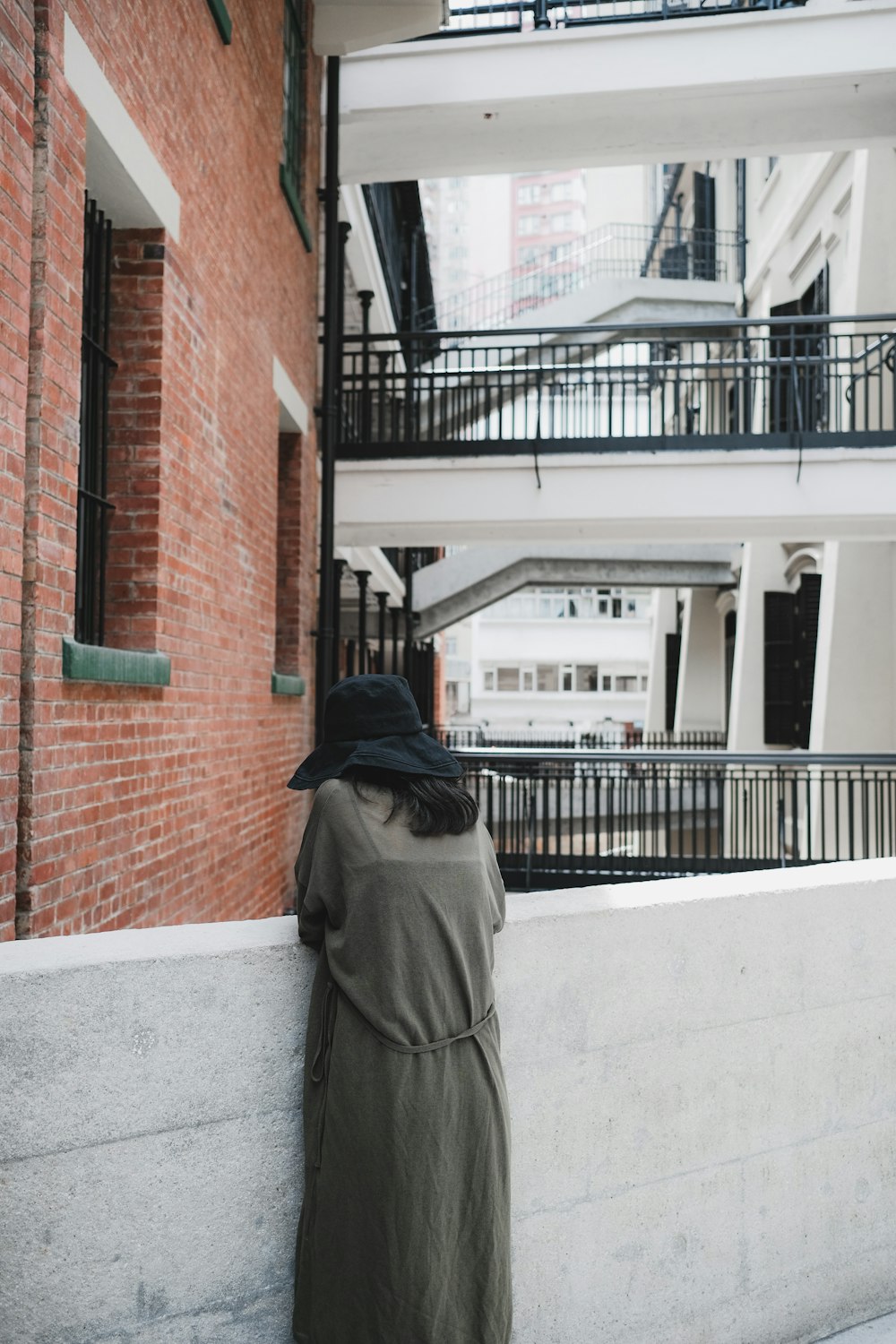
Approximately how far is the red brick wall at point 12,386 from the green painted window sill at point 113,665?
0.96ft

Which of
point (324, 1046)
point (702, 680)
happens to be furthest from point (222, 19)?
point (702, 680)

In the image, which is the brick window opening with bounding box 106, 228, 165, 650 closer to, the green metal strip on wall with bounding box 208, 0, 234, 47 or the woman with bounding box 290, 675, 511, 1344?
the green metal strip on wall with bounding box 208, 0, 234, 47

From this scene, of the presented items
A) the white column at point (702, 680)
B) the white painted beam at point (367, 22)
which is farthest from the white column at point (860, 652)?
the white column at point (702, 680)

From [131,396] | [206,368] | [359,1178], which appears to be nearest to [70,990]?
[359,1178]

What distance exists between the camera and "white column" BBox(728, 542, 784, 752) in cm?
1677

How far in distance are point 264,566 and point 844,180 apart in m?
10.7

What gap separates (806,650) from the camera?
15648 millimetres

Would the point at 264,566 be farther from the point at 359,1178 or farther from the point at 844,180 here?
the point at 844,180

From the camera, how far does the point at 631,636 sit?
4234cm

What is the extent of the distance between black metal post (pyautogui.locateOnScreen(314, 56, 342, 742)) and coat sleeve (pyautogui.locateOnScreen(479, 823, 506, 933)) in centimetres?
634

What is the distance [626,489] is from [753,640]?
852 cm

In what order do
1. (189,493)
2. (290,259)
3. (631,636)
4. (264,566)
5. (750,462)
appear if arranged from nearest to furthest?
1. (189,493)
2. (264,566)
3. (290,259)
4. (750,462)
5. (631,636)

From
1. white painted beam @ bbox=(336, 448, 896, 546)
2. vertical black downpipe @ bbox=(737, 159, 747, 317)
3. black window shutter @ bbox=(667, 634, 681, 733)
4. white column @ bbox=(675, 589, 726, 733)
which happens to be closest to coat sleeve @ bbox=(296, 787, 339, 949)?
white painted beam @ bbox=(336, 448, 896, 546)

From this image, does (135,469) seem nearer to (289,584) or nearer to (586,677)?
(289,584)
